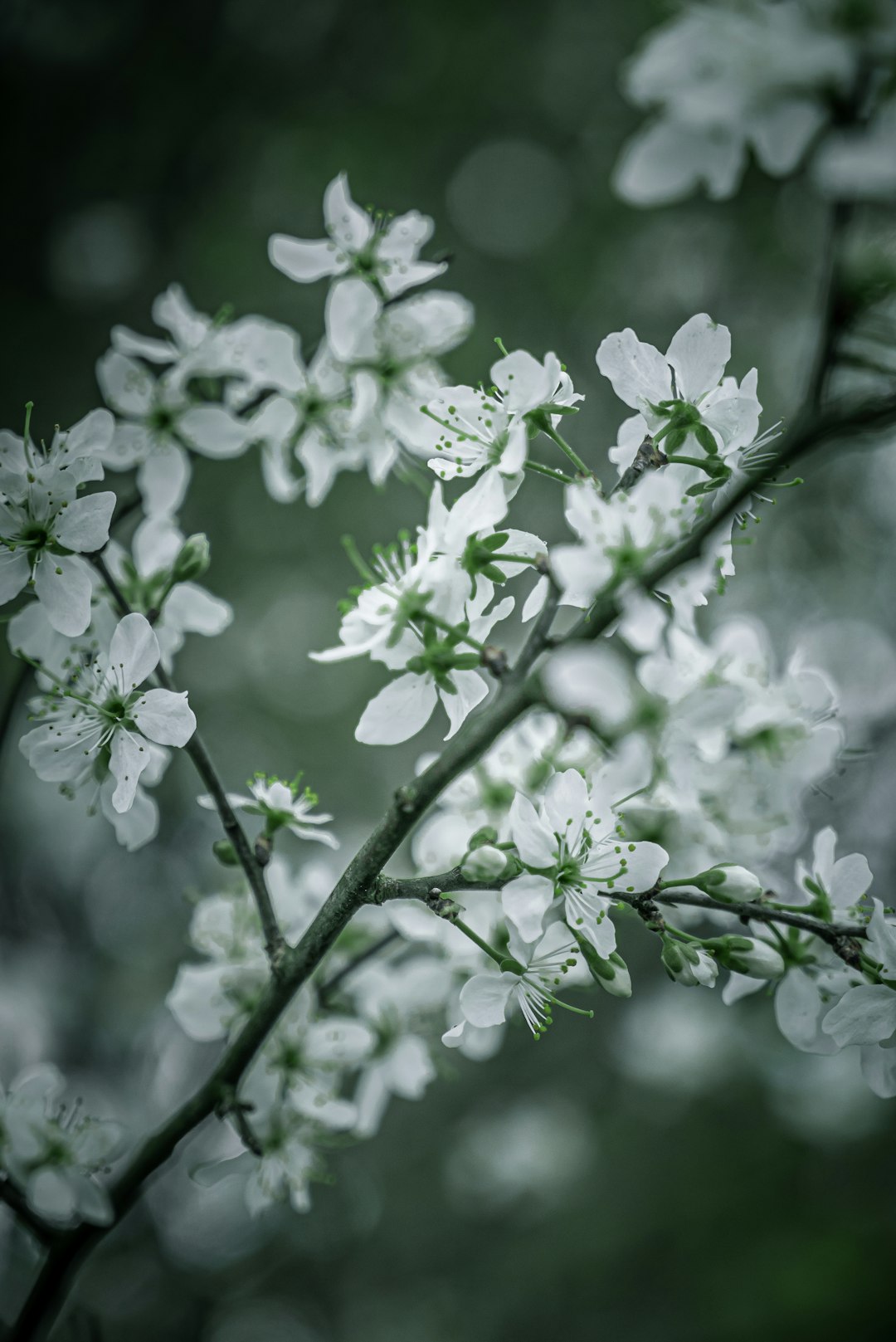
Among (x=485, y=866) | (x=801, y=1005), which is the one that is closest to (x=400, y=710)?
(x=485, y=866)

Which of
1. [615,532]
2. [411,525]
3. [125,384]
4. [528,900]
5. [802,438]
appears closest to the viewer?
[802,438]

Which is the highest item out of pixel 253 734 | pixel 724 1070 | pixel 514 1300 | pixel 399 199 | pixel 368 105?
pixel 368 105

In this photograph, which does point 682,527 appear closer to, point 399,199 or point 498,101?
point 399,199

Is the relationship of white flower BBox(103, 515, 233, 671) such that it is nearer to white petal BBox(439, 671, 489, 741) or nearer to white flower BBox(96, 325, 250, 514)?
white flower BBox(96, 325, 250, 514)

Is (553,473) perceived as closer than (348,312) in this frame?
Yes

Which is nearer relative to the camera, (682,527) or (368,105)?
(682,527)

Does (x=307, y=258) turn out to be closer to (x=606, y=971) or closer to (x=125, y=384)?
(x=125, y=384)

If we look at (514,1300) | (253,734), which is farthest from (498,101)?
(514,1300)

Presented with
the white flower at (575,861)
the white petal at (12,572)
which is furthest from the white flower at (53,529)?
the white flower at (575,861)
